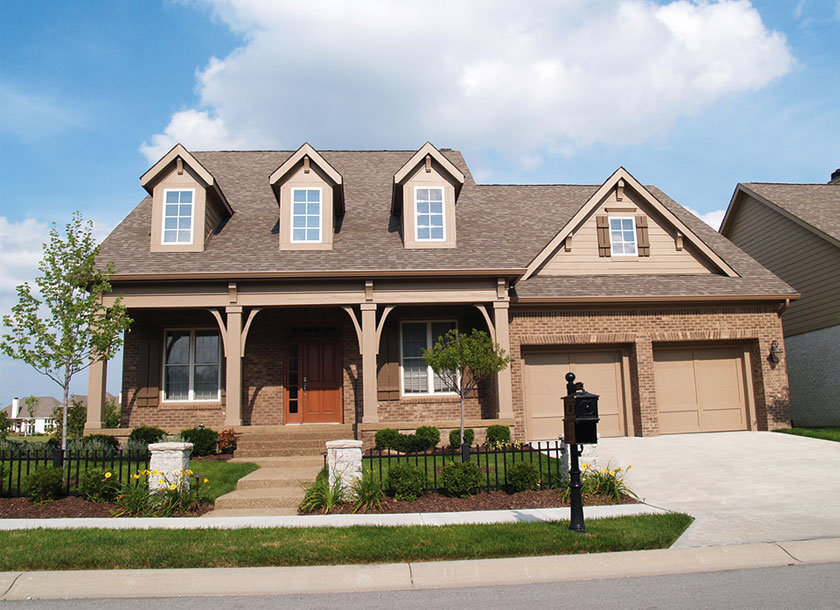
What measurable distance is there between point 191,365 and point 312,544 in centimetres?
1030

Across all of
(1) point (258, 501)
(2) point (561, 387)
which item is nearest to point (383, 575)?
(1) point (258, 501)

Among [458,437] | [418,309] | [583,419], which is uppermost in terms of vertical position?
[418,309]

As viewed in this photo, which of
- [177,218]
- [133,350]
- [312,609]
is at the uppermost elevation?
[177,218]

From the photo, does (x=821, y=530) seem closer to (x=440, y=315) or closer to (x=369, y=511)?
(x=369, y=511)

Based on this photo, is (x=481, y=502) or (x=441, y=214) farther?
(x=441, y=214)

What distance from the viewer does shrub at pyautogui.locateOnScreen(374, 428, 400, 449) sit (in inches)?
542

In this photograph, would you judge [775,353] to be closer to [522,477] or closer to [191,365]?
[522,477]

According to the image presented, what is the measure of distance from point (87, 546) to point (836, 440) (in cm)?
1472

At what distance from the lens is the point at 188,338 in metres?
16.6

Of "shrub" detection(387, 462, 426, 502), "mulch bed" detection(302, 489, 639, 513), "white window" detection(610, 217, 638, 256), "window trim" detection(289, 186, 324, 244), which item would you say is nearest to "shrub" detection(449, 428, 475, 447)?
Result: "mulch bed" detection(302, 489, 639, 513)

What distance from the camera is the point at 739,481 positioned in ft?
35.7

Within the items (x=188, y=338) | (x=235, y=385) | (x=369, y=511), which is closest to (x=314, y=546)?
(x=369, y=511)

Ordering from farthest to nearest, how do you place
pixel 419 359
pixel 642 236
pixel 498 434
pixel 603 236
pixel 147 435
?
pixel 642 236 < pixel 603 236 < pixel 419 359 < pixel 498 434 < pixel 147 435

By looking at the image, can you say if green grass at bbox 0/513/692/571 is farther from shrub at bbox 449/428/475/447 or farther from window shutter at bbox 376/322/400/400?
window shutter at bbox 376/322/400/400
